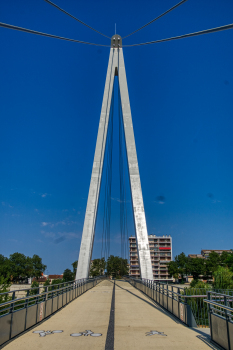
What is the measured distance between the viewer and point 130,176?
98.0ft

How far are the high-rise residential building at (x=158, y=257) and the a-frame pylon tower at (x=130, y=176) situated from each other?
3835 inches

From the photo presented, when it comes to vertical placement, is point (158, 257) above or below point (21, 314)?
above

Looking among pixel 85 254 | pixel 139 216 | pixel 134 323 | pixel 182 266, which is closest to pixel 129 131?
pixel 139 216

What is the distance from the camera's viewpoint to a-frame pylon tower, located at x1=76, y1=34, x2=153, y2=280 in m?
27.6

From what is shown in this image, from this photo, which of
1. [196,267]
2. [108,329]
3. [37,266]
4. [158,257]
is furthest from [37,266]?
[108,329]

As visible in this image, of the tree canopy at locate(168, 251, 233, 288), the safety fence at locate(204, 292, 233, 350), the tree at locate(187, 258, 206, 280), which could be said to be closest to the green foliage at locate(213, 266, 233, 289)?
the safety fence at locate(204, 292, 233, 350)

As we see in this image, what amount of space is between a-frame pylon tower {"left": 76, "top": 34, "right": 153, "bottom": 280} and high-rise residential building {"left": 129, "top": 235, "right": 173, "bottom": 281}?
97.4 m

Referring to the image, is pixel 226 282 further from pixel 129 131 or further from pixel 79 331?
pixel 79 331

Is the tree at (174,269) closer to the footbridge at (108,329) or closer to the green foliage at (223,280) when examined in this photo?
the green foliage at (223,280)

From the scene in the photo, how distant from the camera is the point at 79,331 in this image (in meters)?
8.37

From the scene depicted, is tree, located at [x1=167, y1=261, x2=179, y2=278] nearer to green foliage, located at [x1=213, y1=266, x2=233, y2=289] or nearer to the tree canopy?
the tree canopy

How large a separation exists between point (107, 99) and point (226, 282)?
73.0 feet

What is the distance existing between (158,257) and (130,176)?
345ft

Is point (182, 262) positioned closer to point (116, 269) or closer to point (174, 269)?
point (174, 269)
